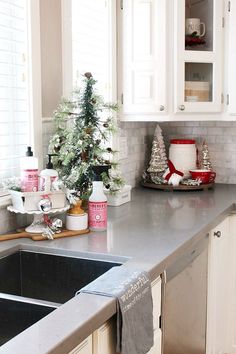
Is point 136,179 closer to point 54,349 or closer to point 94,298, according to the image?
point 94,298

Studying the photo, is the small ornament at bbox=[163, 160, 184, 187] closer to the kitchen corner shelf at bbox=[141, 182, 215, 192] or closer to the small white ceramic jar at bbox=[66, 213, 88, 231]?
the kitchen corner shelf at bbox=[141, 182, 215, 192]

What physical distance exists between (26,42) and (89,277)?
39.7 inches

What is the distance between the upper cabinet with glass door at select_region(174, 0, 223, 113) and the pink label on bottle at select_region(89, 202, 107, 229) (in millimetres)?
1057

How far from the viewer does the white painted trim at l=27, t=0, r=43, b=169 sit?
2086mm

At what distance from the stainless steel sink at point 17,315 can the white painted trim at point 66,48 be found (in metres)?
1.18

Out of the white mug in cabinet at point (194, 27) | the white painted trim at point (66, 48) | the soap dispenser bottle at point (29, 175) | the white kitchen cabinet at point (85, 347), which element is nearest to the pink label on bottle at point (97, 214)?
the soap dispenser bottle at point (29, 175)

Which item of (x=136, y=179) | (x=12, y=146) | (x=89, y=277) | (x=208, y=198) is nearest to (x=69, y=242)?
(x=89, y=277)

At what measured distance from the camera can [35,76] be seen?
2.12 meters

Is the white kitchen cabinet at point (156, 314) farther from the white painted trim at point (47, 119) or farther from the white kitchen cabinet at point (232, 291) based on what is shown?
the white kitchen cabinet at point (232, 291)

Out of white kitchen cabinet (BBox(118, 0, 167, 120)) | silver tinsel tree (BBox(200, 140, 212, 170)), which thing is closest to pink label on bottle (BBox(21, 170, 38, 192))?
white kitchen cabinet (BBox(118, 0, 167, 120))

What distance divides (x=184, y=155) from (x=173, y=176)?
19 centimetres

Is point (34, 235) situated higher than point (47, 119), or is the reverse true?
point (47, 119)

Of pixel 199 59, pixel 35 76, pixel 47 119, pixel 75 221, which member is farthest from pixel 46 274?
pixel 199 59

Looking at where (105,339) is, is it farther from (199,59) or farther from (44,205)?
(199,59)
